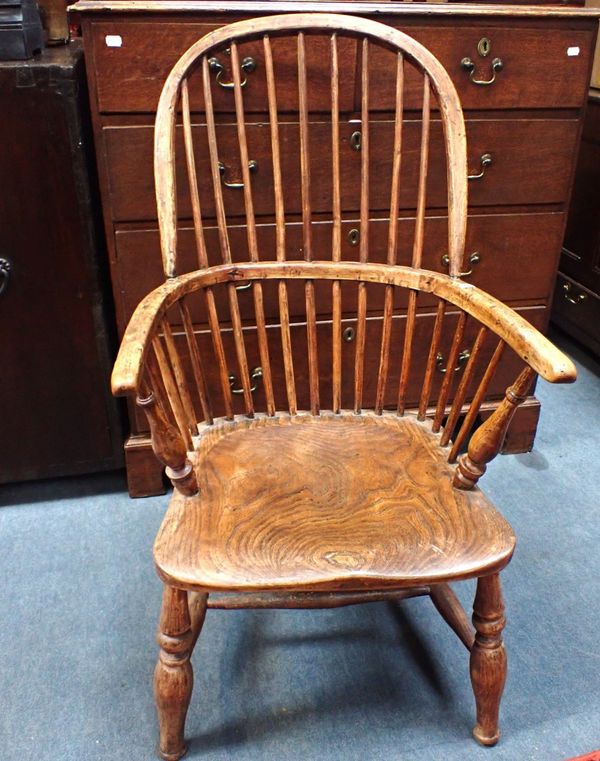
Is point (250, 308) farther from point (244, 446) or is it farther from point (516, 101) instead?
point (516, 101)

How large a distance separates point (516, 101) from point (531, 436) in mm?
903

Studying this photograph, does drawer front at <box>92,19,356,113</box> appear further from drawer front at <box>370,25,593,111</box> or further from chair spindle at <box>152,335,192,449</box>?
chair spindle at <box>152,335,192,449</box>

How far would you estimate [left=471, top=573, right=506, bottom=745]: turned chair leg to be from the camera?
3.32 feet

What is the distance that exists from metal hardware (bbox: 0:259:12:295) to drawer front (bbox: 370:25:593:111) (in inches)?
33.2

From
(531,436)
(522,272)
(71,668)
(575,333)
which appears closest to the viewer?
(71,668)

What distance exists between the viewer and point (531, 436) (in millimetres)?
1889

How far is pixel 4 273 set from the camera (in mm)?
1420

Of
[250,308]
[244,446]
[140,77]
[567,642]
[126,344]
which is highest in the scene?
[140,77]

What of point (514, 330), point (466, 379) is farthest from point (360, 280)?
point (514, 330)

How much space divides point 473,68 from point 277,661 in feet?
4.20

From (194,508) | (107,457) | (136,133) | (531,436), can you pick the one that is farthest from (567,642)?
(136,133)

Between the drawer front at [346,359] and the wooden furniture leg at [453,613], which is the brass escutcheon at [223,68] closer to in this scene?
the drawer front at [346,359]

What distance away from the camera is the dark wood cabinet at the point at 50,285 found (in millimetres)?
1302

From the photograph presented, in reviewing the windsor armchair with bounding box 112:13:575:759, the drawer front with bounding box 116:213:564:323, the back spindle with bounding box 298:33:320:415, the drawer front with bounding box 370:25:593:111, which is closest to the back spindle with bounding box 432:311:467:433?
the windsor armchair with bounding box 112:13:575:759
